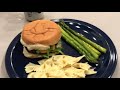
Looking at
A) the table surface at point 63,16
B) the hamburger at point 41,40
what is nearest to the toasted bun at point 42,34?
the hamburger at point 41,40

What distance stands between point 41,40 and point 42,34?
0.03 m

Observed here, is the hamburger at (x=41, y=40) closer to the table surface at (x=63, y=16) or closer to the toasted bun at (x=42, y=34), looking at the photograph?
the toasted bun at (x=42, y=34)

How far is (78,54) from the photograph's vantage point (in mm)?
830

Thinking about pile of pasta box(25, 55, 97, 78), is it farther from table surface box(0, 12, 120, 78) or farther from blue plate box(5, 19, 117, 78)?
table surface box(0, 12, 120, 78)

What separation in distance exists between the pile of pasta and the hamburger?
3 centimetres

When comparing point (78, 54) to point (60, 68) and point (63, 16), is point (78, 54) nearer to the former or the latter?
point (60, 68)

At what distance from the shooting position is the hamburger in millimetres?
779

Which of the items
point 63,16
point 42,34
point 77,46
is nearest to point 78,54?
point 77,46

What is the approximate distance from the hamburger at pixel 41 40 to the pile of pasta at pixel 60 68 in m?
0.03

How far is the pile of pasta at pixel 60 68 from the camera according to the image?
72 centimetres
